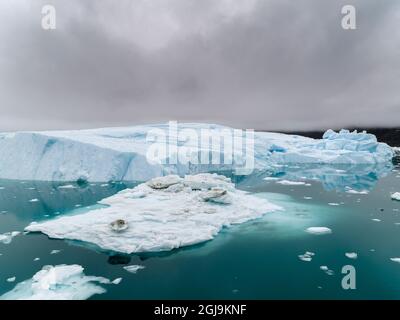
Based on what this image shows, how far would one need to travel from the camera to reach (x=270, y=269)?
614 centimetres

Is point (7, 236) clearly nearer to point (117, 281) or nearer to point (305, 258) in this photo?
point (117, 281)

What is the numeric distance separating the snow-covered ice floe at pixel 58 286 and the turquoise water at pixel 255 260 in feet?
0.62

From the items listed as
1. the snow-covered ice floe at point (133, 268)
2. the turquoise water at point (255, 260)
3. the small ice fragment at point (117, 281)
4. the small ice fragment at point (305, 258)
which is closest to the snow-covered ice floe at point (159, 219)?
the turquoise water at point (255, 260)

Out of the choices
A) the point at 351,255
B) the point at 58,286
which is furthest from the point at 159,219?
the point at 351,255

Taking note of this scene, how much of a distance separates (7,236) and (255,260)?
255 inches

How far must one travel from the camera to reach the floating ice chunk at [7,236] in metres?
7.68

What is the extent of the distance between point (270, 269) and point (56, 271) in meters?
4.25

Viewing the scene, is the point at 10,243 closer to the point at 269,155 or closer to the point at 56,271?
the point at 56,271

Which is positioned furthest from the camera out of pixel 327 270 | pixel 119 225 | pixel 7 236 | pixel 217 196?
pixel 217 196

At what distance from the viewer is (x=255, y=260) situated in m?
6.54

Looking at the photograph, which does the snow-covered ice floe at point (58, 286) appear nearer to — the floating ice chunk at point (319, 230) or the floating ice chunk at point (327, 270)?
the floating ice chunk at point (327, 270)

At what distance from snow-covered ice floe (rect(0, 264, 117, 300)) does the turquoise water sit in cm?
19

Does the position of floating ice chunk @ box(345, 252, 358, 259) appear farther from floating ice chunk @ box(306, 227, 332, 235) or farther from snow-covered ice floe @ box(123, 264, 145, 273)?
snow-covered ice floe @ box(123, 264, 145, 273)
